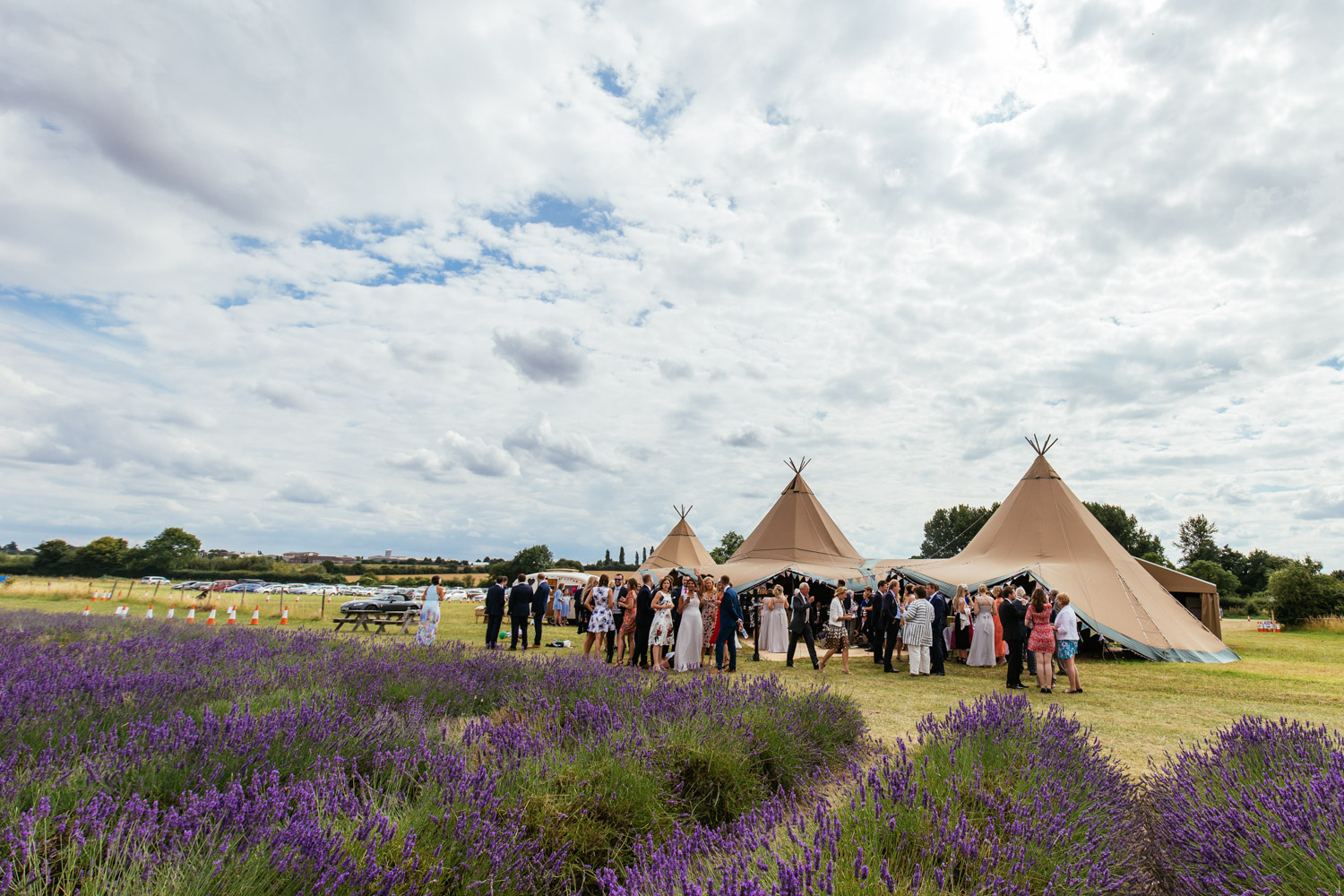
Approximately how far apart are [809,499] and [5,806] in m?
20.1

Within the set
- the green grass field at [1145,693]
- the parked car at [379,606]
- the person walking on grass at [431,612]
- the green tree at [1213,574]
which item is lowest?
the parked car at [379,606]

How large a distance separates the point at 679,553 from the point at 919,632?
14999 mm

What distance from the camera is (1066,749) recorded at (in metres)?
3.71

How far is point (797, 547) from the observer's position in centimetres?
1961

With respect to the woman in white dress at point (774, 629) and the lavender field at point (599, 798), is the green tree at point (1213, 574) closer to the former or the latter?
the woman in white dress at point (774, 629)

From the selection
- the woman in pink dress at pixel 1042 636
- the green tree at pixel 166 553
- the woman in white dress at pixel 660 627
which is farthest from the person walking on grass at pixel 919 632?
the green tree at pixel 166 553

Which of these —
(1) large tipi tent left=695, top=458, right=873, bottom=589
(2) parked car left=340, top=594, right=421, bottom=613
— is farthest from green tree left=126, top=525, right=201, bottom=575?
(1) large tipi tent left=695, top=458, right=873, bottom=589

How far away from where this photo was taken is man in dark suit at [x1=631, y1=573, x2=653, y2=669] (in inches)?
382

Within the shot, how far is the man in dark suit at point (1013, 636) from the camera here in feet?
27.8

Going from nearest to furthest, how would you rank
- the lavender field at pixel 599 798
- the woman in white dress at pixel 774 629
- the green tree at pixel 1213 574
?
1. the lavender field at pixel 599 798
2. the woman in white dress at pixel 774 629
3. the green tree at pixel 1213 574

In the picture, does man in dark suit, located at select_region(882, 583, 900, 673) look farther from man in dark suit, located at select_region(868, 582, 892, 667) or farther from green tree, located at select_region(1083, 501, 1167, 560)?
green tree, located at select_region(1083, 501, 1167, 560)

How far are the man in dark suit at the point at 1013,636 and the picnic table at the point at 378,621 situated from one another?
1057cm

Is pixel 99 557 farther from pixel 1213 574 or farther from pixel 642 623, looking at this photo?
pixel 1213 574

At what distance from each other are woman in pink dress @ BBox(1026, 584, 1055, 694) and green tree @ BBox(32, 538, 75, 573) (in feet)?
250
